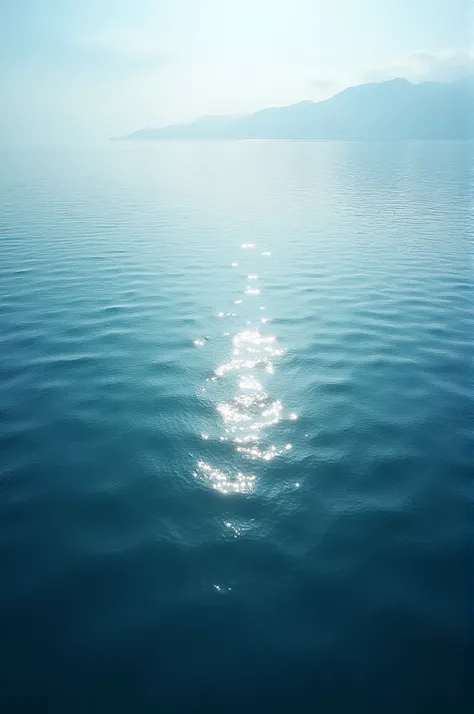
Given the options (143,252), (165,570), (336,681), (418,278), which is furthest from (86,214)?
(336,681)

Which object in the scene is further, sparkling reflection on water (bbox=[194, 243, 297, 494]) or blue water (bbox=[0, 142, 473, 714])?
sparkling reflection on water (bbox=[194, 243, 297, 494])

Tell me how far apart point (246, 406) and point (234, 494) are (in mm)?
5010

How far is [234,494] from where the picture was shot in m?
13.8

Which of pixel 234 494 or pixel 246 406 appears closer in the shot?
pixel 234 494

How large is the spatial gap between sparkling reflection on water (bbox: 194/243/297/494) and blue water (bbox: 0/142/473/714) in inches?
4.2

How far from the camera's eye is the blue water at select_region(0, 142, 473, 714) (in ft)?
31.5

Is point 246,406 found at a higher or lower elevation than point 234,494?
higher

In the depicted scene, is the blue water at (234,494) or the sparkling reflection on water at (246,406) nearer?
the blue water at (234,494)

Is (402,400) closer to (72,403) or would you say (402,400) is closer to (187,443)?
(187,443)

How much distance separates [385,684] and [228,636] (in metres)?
3.63

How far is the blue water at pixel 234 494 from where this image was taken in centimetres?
961

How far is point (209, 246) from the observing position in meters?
44.8

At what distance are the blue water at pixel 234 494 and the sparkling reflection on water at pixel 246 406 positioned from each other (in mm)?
106

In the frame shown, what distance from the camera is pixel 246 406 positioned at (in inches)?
716
